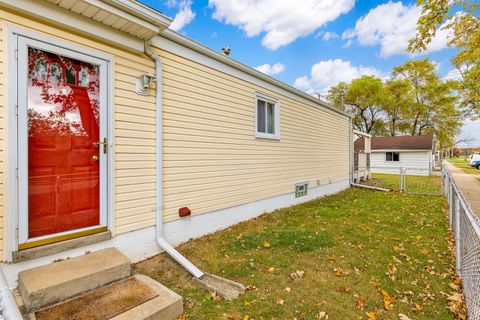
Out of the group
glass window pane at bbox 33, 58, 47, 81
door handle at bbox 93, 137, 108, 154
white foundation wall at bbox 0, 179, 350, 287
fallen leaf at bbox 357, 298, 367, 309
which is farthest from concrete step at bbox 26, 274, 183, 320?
glass window pane at bbox 33, 58, 47, 81

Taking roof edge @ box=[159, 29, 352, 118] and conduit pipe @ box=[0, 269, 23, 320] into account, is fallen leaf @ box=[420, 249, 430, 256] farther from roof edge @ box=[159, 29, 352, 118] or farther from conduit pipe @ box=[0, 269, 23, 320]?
conduit pipe @ box=[0, 269, 23, 320]

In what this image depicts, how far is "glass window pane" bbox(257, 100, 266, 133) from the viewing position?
6576 millimetres

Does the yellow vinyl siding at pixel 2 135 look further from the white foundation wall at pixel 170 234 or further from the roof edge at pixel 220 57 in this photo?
the roof edge at pixel 220 57

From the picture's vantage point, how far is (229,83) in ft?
18.3

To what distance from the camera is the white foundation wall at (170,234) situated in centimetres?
276

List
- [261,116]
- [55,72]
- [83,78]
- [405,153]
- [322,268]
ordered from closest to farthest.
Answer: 1. [55,72]
2. [83,78]
3. [322,268]
4. [261,116]
5. [405,153]

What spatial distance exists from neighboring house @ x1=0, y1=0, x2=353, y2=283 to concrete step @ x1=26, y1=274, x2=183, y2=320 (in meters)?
0.72

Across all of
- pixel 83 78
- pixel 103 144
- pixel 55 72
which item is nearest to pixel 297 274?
pixel 103 144

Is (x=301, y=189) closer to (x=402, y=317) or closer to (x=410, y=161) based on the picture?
(x=402, y=317)

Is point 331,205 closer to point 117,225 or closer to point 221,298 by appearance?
point 221,298

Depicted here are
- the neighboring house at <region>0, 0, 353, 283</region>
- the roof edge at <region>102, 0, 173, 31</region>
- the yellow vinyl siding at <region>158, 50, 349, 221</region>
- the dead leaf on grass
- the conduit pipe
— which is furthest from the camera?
the yellow vinyl siding at <region>158, 50, 349, 221</region>

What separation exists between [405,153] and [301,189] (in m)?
18.8

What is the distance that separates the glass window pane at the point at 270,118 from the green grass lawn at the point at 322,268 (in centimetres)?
252

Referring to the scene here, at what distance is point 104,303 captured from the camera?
2461 mm
